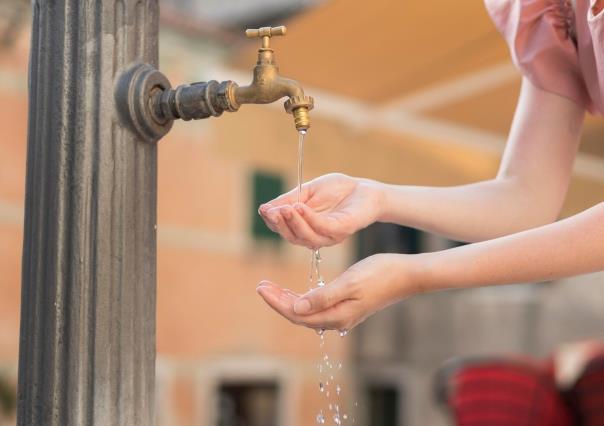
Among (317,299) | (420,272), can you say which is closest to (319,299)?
(317,299)

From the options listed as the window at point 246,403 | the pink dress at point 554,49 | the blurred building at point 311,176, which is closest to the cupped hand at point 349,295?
the pink dress at point 554,49

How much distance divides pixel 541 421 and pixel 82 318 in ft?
8.32

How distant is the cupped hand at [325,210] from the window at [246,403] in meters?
5.39

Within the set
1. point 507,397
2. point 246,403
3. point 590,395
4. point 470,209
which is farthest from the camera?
point 246,403

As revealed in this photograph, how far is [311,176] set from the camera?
5.10m

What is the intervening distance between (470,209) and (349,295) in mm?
370

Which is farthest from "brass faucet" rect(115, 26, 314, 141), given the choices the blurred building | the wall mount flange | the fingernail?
the blurred building

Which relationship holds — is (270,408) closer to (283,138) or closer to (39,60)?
(283,138)

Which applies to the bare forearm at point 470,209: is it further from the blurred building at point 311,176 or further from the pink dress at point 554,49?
the blurred building at point 311,176

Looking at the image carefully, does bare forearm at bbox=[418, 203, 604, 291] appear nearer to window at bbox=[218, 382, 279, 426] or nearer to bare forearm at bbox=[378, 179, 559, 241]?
bare forearm at bbox=[378, 179, 559, 241]

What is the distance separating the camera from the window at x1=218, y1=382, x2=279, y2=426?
258 inches

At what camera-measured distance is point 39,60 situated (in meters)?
1.15

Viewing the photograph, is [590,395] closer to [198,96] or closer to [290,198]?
[290,198]

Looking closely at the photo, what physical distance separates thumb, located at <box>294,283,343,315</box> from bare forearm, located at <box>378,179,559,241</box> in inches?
9.6
